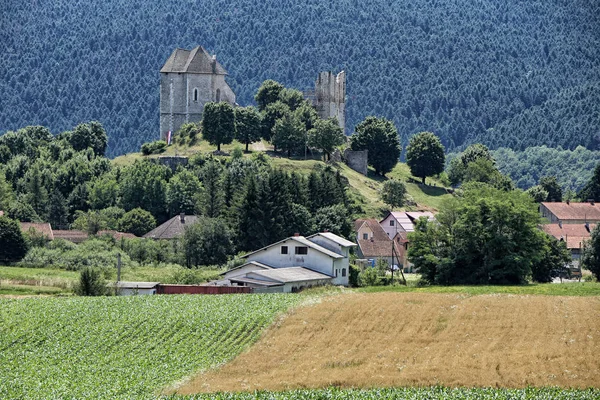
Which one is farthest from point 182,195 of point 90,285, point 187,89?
point 90,285

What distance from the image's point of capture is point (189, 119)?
12794 centimetres

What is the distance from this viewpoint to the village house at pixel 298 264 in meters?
68.4

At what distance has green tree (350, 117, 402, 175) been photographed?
13000 centimetres

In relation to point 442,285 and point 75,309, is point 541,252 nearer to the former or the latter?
point 442,285

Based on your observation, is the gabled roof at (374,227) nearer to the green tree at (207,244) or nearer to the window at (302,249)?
the green tree at (207,244)

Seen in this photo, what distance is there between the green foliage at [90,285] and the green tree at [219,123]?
177 ft

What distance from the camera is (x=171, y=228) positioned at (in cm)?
9969

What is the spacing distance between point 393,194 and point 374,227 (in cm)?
1177

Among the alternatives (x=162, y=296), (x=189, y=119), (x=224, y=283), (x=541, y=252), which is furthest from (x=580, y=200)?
(x=162, y=296)

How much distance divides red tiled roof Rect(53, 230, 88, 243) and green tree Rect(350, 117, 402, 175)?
39.1m

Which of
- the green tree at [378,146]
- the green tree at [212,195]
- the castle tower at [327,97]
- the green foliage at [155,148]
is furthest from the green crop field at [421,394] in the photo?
the castle tower at [327,97]

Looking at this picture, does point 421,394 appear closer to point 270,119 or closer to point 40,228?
point 40,228

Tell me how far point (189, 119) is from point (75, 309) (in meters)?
76.2

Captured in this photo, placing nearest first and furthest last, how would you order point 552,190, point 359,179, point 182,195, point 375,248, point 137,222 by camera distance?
point 375,248, point 137,222, point 182,195, point 359,179, point 552,190
